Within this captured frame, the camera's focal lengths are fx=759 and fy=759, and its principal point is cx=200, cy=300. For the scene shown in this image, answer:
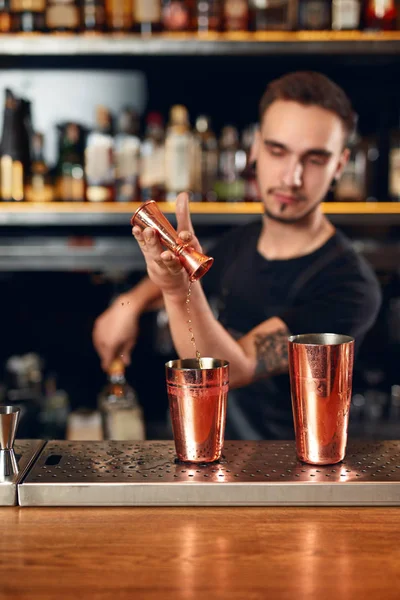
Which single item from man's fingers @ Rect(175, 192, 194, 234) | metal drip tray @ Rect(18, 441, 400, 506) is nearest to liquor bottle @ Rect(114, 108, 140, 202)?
man's fingers @ Rect(175, 192, 194, 234)

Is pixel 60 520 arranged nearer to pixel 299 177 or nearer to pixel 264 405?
pixel 264 405

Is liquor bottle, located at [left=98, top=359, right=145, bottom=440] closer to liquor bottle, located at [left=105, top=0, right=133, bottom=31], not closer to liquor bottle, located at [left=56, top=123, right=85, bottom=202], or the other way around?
liquor bottle, located at [left=56, top=123, right=85, bottom=202]

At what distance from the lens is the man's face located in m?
2.07

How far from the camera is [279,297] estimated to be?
212 cm

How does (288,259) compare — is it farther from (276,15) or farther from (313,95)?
(276,15)

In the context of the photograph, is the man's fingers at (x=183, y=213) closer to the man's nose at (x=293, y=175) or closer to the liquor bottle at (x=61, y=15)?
the man's nose at (x=293, y=175)

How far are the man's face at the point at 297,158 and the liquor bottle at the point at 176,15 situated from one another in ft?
1.21

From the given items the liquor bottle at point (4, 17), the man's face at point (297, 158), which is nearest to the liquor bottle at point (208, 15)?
the man's face at point (297, 158)

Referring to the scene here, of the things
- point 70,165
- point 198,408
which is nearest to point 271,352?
point 198,408

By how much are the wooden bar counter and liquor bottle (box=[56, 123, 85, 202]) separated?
1474mm

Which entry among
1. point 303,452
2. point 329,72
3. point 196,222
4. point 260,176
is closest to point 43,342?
point 196,222

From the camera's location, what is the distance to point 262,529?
2.96 ft

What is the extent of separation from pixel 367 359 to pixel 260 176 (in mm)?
769

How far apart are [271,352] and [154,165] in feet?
2.58
